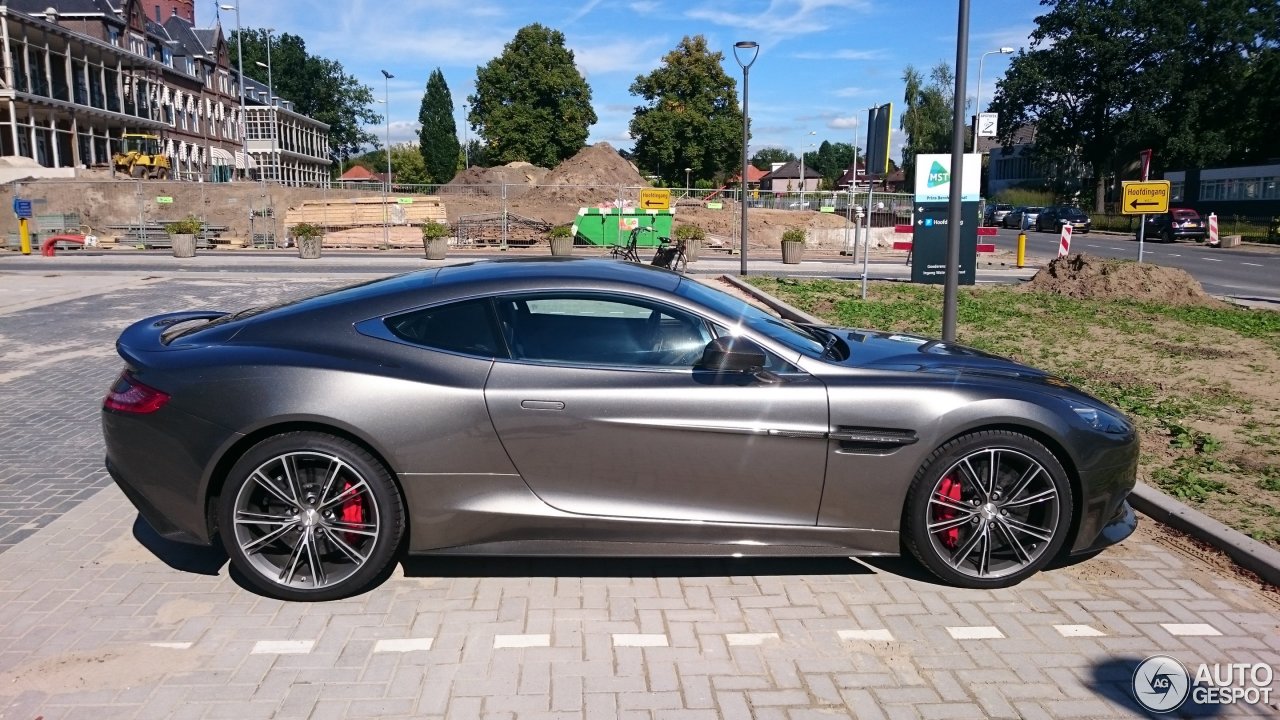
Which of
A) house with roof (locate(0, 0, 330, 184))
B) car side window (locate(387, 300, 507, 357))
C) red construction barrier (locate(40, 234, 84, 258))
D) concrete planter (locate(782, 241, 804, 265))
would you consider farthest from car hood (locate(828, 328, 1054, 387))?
house with roof (locate(0, 0, 330, 184))

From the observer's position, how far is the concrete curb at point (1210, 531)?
436 cm

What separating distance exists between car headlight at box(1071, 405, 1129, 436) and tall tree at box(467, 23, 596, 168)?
223 feet

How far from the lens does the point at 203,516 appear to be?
4039mm

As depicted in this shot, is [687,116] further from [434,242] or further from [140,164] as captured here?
[434,242]

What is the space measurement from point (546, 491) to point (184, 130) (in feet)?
A: 239

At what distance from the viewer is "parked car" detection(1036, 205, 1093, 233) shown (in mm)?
52531

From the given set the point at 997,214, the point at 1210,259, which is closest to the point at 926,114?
the point at 997,214

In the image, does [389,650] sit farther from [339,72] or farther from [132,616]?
[339,72]

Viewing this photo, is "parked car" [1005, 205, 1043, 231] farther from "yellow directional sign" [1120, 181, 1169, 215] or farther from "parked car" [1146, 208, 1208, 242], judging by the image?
"yellow directional sign" [1120, 181, 1169, 215]

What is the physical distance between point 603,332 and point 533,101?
226 ft

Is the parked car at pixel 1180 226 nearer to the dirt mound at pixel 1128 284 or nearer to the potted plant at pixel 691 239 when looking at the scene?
the potted plant at pixel 691 239

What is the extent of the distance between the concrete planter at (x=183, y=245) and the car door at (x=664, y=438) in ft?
87.2

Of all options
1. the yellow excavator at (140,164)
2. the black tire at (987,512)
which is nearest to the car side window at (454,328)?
the black tire at (987,512)

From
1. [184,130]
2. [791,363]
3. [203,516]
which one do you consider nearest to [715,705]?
[791,363]
